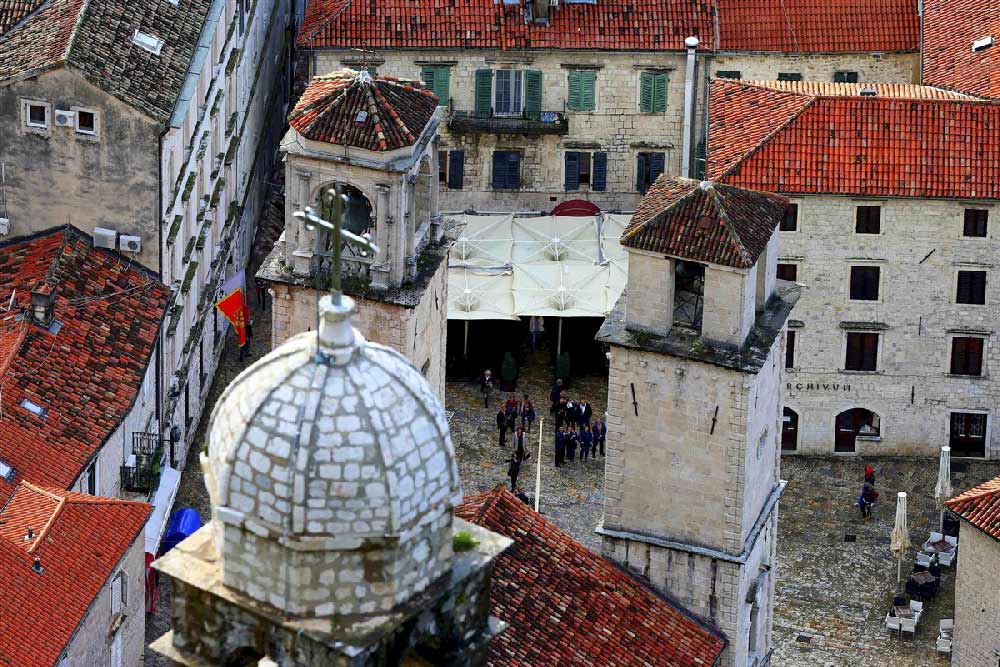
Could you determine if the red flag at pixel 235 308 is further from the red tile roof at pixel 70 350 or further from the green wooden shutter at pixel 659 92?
the green wooden shutter at pixel 659 92

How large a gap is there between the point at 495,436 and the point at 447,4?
16.2 m

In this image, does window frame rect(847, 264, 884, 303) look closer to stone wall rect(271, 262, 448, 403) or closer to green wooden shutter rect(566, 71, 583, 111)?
green wooden shutter rect(566, 71, 583, 111)

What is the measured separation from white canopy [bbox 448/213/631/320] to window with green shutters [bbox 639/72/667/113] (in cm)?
487

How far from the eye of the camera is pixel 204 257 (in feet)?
271

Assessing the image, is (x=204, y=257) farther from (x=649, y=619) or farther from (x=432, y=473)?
(x=432, y=473)

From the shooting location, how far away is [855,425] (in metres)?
83.4

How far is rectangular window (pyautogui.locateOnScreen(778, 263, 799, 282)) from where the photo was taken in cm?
8056

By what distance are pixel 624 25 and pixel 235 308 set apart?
55.6 feet

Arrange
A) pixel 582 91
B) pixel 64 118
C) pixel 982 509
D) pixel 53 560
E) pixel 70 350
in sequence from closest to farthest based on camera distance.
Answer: pixel 53 560 < pixel 982 509 < pixel 70 350 < pixel 64 118 < pixel 582 91

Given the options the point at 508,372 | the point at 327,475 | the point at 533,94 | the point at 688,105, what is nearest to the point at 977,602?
the point at 508,372

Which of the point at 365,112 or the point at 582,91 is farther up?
the point at 365,112

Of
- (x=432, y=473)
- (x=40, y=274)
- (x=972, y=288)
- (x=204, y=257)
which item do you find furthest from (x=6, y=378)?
(x=432, y=473)

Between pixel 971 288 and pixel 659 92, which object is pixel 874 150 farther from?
pixel 659 92

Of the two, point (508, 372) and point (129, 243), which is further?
point (508, 372)
